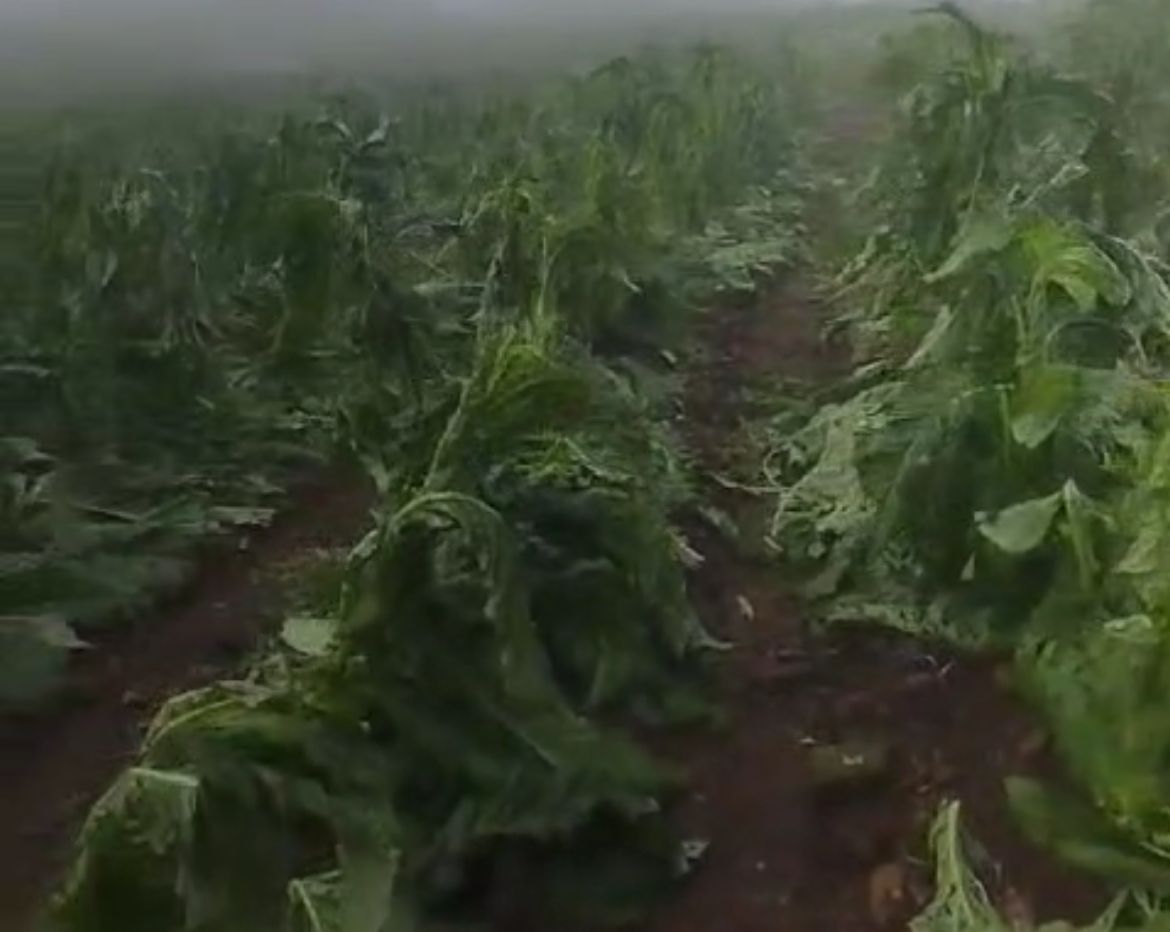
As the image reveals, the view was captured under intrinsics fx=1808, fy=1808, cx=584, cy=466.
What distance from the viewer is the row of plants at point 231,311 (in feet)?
6.72

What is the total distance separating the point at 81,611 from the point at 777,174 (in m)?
3.46

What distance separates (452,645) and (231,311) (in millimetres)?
1608

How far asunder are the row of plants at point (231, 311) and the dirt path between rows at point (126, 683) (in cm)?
4

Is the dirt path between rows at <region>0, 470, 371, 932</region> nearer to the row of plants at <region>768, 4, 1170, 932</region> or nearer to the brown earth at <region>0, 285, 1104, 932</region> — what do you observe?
the brown earth at <region>0, 285, 1104, 932</region>

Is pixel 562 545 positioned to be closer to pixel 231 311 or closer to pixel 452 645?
pixel 452 645

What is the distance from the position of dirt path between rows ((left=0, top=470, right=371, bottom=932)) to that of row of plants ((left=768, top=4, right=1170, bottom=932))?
0.59m

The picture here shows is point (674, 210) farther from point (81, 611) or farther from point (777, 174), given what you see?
point (81, 611)

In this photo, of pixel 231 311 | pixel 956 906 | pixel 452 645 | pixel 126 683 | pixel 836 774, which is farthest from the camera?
pixel 231 311

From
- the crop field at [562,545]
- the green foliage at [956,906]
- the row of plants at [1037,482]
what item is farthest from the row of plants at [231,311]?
the green foliage at [956,906]

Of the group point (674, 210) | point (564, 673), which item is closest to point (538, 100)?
point (674, 210)

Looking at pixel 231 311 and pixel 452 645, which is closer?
pixel 452 645

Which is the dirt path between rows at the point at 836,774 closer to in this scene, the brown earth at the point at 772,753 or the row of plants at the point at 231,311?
the brown earth at the point at 772,753

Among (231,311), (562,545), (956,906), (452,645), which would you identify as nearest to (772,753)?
(562,545)

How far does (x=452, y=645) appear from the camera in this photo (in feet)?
4.41
